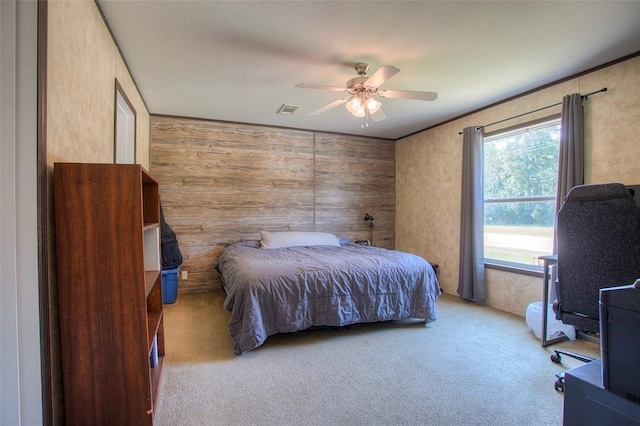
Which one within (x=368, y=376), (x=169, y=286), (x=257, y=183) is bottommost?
(x=368, y=376)

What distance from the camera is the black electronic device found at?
41.9 inches

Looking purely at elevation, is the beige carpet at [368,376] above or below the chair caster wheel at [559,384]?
below

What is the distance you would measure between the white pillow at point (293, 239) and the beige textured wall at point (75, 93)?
222cm

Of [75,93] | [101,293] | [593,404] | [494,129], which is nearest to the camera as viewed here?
[593,404]

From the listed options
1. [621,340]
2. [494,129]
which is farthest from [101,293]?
[494,129]

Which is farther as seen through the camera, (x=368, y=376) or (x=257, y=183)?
(x=257, y=183)

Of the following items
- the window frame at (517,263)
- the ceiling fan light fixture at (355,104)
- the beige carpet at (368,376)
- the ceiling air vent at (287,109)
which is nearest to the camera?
the beige carpet at (368,376)

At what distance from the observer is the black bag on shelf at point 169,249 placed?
3793 mm

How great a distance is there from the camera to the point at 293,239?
430cm

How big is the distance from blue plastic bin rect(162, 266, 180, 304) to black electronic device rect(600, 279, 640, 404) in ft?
12.8

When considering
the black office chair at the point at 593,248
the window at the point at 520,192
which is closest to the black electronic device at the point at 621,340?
the black office chair at the point at 593,248

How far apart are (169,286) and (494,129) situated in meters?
4.27

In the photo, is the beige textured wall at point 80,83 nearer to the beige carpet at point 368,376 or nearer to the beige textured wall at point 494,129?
the beige carpet at point 368,376

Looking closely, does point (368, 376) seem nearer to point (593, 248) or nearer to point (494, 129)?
point (593, 248)
